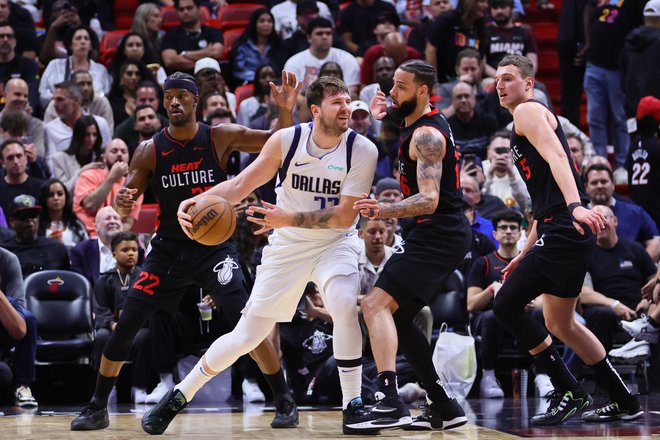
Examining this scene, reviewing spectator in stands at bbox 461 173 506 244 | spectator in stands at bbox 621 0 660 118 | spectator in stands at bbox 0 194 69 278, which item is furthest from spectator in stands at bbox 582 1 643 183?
spectator in stands at bbox 0 194 69 278

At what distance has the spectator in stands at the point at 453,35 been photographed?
48.7ft

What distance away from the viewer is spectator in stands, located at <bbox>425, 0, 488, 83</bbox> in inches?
585

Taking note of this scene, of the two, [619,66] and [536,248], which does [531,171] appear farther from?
[619,66]

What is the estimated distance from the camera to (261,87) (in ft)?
45.0

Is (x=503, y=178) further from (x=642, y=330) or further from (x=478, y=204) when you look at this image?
(x=642, y=330)

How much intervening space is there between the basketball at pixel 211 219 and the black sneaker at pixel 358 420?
130cm

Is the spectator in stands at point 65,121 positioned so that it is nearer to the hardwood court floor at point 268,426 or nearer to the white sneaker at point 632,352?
the hardwood court floor at point 268,426

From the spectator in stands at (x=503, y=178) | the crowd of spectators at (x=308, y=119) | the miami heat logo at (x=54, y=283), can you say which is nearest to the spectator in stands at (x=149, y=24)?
the crowd of spectators at (x=308, y=119)

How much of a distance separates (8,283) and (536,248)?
522cm

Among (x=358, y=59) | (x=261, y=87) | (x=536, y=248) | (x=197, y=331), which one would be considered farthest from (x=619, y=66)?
Answer: (x=536, y=248)

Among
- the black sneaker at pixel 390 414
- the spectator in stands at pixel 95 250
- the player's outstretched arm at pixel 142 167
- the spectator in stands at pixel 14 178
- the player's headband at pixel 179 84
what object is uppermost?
the player's headband at pixel 179 84

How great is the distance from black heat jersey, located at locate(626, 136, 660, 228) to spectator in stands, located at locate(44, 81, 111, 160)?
624cm

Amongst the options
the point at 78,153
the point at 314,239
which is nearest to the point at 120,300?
the point at 78,153

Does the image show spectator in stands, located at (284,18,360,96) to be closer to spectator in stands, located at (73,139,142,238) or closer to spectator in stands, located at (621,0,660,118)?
spectator in stands, located at (73,139,142,238)
